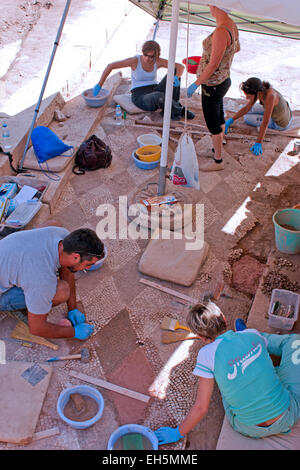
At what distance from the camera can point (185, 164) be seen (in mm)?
4629

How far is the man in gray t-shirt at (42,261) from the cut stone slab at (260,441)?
1356 millimetres

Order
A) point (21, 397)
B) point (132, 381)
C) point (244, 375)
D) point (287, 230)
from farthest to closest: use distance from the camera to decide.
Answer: point (287, 230)
point (132, 381)
point (21, 397)
point (244, 375)

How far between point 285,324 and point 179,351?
0.86 meters

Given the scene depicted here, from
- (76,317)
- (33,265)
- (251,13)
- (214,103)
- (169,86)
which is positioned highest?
(251,13)

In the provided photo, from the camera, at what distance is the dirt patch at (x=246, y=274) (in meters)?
3.97

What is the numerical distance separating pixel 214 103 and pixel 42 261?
300 cm

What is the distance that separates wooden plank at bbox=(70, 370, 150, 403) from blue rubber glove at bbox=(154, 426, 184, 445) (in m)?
0.29

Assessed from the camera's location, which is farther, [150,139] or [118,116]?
[118,116]

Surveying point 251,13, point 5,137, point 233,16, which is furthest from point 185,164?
point 233,16

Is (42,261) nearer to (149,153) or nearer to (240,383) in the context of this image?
(240,383)

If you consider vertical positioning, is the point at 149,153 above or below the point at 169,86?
below

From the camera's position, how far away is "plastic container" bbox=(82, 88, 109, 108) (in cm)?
631

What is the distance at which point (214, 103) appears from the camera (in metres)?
4.93

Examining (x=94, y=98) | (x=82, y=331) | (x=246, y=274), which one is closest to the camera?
(x=82, y=331)
